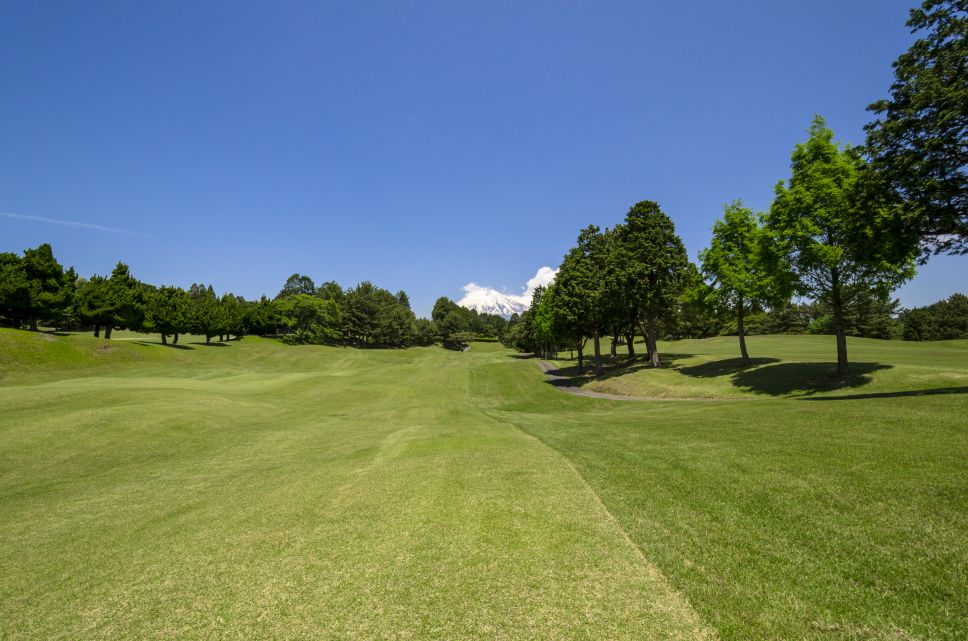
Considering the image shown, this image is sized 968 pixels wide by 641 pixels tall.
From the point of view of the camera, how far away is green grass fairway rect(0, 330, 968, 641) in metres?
4.62

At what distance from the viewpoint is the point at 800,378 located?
2684 centimetres

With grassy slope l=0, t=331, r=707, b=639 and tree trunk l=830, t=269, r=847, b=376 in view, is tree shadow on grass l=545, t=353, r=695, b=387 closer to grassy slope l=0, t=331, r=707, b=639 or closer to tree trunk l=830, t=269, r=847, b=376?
tree trunk l=830, t=269, r=847, b=376

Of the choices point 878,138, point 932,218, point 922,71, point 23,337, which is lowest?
point 23,337

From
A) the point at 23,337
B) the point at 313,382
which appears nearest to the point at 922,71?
the point at 313,382

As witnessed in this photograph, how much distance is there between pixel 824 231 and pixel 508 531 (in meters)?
29.7

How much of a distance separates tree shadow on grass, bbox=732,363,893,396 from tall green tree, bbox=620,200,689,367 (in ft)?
34.1

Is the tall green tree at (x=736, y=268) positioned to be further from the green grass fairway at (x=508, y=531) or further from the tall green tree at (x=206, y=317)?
the tall green tree at (x=206, y=317)

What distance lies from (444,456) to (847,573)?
9.39 metres

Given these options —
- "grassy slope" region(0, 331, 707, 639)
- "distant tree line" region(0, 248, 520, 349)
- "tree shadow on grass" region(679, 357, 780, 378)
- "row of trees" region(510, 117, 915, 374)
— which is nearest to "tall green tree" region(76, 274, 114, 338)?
"distant tree line" region(0, 248, 520, 349)

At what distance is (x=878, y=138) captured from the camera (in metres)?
18.5

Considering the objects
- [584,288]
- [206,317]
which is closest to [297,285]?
[206,317]

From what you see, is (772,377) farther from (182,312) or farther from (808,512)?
(182,312)

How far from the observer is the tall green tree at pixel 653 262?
3881 centimetres

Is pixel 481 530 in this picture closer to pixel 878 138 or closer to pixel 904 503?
pixel 904 503
